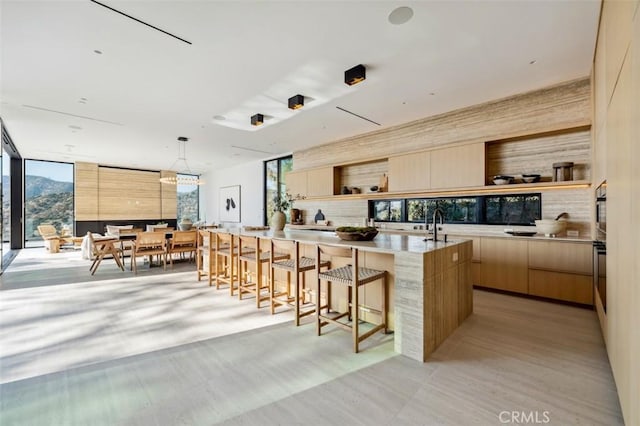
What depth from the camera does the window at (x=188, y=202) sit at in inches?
473

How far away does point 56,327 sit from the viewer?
292 centimetres

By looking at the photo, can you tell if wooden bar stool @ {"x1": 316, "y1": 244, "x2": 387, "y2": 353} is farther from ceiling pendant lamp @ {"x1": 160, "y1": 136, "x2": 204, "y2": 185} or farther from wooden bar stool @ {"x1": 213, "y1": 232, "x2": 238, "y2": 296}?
ceiling pendant lamp @ {"x1": 160, "y1": 136, "x2": 204, "y2": 185}

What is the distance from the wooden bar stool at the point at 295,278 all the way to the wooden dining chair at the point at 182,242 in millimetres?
3319

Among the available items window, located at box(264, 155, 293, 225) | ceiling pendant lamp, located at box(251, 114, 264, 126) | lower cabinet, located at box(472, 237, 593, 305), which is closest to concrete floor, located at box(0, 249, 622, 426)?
lower cabinet, located at box(472, 237, 593, 305)

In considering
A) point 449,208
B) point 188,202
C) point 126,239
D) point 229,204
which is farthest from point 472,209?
point 188,202

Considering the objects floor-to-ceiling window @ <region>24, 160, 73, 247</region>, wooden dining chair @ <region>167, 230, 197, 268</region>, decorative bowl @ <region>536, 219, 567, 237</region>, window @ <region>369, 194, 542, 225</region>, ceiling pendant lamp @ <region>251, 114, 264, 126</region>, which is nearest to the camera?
decorative bowl @ <region>536, 219, 567, 237</region>

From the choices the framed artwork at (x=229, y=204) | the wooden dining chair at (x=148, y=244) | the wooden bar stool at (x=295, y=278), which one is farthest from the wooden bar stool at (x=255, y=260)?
the framed artwork at (x=229, y=204)

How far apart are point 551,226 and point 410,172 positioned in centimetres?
216

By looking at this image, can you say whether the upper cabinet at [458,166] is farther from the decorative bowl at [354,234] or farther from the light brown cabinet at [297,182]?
the light brown cabinet at [297,182]

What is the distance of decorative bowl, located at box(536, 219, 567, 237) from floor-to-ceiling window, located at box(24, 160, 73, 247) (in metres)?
12.3

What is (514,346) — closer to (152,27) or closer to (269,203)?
(152,27)

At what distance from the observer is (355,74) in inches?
126

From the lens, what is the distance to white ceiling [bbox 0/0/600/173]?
7.72ft

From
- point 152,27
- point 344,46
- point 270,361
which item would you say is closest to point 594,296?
point 270,361
